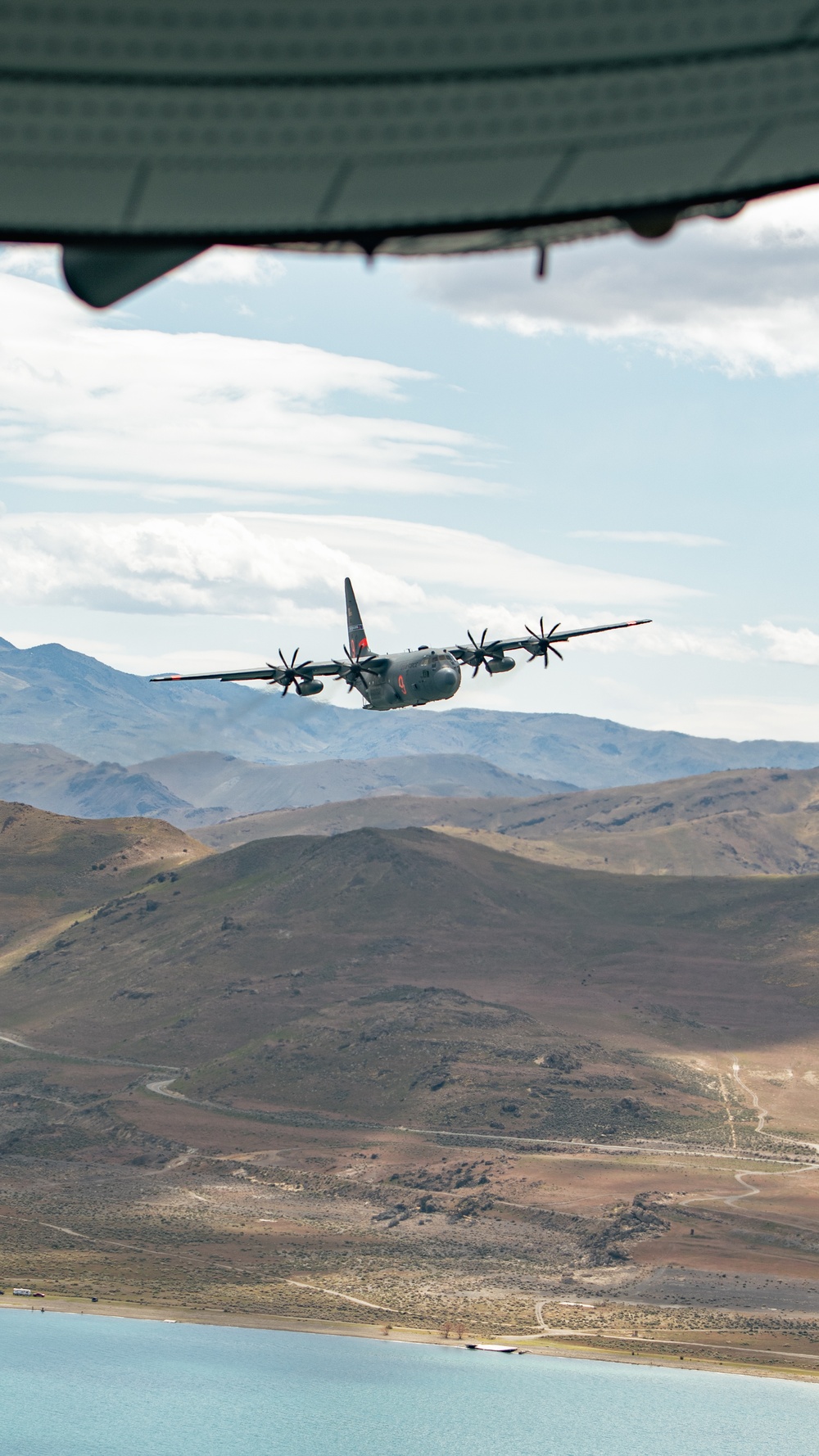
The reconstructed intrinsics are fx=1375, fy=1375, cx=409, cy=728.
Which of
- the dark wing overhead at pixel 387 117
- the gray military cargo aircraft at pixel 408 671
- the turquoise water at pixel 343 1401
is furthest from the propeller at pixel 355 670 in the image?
the dark wing overhead at pixel 387 117

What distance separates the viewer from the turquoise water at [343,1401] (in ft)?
323

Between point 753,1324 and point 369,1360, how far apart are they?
31.8 m

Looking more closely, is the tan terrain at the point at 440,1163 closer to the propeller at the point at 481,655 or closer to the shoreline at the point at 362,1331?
the shoreline at the point at 362,1331

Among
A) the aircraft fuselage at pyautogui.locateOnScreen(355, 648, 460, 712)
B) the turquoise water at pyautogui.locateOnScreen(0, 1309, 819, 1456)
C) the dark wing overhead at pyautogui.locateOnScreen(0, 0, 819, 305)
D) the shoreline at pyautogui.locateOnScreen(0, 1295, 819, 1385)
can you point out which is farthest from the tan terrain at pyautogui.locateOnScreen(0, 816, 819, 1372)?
the dark wing overhead at pyautogui.locateOnScreen(0, 0, 819, 305)

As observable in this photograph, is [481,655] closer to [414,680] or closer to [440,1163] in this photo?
[414,680]

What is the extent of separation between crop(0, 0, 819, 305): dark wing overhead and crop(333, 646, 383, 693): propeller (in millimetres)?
85389

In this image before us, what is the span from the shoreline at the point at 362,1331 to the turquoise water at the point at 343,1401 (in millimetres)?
668

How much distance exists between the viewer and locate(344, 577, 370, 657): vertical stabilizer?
108 metres

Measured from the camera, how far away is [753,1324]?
11362 centimetres

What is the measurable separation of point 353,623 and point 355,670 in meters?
17.7

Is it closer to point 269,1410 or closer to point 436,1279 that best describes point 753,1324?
point 436,1279

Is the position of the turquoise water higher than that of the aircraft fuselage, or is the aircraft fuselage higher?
the aircraft fuselage

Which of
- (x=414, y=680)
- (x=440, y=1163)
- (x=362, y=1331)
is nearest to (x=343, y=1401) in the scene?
(x=362, y=1331)

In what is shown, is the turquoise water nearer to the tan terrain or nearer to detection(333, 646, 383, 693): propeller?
the tan terrain
